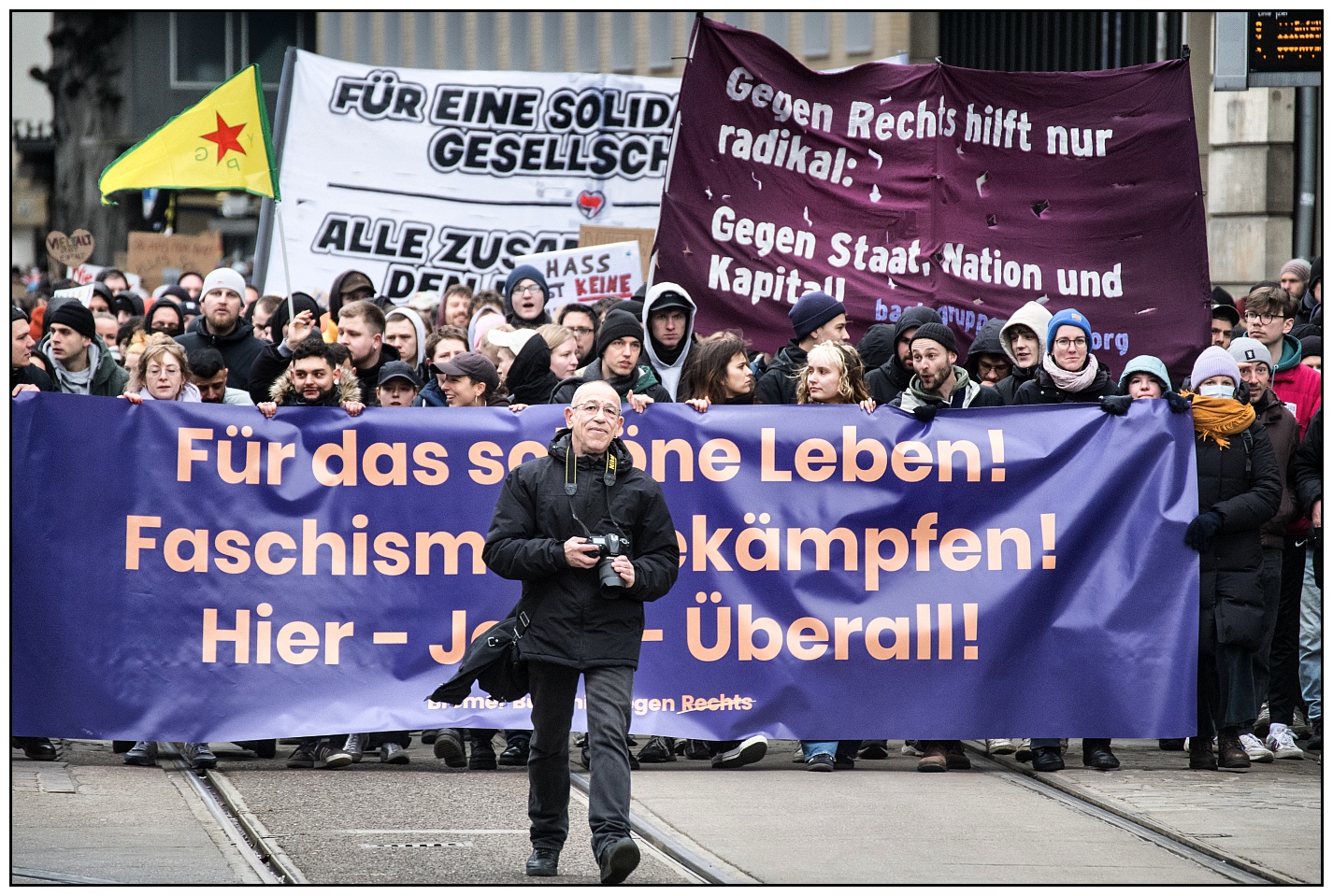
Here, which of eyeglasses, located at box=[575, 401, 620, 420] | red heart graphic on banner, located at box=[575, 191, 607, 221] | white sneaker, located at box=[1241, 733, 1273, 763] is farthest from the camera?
red heart graphic on banner, located at box=[575, 191, 607, 221]

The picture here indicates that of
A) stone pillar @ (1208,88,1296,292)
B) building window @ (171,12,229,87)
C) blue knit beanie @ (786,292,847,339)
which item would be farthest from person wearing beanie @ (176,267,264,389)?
building window @ (171,12,229,87)

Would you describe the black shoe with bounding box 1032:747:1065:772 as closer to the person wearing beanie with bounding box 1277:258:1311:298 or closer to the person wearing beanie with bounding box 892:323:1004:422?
the person wearing beanie with bounding box 892:323:1004:422

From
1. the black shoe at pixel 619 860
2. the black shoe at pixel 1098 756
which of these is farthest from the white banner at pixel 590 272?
the black shoe at pixel 619 860

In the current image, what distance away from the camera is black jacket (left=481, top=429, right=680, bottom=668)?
246 inches

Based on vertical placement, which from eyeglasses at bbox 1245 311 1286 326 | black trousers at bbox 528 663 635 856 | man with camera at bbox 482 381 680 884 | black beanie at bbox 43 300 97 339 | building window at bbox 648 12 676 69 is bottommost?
black trousers at bbox 528 663 635 856

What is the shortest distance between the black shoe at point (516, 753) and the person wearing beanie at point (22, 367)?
2.58 meters

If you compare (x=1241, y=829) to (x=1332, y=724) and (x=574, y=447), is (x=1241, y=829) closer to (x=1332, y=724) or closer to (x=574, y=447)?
(x=1332, y=724)

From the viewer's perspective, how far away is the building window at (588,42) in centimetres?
3922

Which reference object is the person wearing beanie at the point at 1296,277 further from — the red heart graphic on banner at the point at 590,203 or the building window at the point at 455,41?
the building window at the point at 455,41

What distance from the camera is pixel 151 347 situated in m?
8.50

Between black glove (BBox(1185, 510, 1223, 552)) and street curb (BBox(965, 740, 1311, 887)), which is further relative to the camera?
black glove (BBox(1185, 510, 1223, 552))

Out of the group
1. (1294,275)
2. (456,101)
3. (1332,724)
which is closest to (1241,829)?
(1332,724)

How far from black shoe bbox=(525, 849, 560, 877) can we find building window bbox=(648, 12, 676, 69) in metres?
32.3

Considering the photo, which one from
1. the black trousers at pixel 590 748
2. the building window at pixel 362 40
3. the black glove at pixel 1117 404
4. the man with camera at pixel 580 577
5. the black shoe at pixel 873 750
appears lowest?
the black shoe at pixel 873 750
